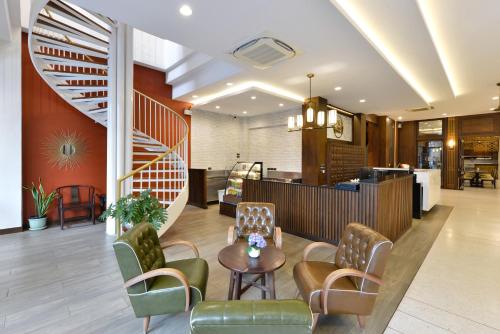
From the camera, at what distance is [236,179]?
618cm

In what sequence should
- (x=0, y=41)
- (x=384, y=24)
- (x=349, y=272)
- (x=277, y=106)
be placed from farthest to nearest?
1. (x=277, y=106)
2. (x=0, y=41)
3. (x=384, y=24)
4. (x=349, y=272)

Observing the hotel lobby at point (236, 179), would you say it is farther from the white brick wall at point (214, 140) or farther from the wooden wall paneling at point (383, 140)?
the wooden wall paneling at point (383, 140)

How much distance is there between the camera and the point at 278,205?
486 cm

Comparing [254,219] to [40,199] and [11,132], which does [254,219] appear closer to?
[40,199]

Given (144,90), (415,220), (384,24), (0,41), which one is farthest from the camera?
(144,90)

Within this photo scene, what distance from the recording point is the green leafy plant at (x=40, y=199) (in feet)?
15.6

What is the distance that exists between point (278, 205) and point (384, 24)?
338 centimetres

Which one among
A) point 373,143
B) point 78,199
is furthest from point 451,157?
point 78,199

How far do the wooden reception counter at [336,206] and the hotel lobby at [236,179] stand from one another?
29mm

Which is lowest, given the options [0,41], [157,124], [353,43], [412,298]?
[412,298]

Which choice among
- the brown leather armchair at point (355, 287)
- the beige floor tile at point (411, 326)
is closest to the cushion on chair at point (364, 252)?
the brown leather armchair at point (355, 287)

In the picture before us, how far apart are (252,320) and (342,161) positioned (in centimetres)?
646

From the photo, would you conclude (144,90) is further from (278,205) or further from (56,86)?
(278,205)

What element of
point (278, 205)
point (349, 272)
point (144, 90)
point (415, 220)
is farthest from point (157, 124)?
point (415, 220)
